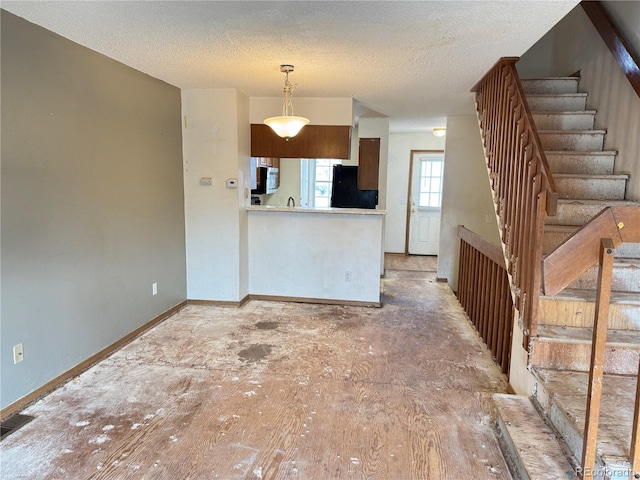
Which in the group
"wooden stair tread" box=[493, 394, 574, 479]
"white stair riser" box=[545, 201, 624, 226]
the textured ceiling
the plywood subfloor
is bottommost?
the plywood subfloor

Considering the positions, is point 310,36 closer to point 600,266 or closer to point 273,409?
point 600,266

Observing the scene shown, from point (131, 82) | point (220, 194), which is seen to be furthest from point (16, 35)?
point (220, 194)

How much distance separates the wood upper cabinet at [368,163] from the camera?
545 centimetres

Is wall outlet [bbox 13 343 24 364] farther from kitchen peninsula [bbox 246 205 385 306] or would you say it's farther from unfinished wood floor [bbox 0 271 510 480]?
kitchen peninsula [bbox 246 205 385 306]

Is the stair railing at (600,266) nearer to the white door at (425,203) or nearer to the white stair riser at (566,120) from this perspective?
the white stair riser at (566,120)

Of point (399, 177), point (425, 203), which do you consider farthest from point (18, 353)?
point (425, 203)

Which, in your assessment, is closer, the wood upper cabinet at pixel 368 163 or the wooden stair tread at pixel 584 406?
the wooden stair tread at pixel 584 406

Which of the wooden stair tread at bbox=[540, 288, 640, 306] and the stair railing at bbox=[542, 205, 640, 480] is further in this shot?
the wooden stair tread at bbox=[540, 288, 640, 306]

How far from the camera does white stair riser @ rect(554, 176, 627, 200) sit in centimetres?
307

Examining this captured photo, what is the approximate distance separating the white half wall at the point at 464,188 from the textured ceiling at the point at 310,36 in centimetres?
168

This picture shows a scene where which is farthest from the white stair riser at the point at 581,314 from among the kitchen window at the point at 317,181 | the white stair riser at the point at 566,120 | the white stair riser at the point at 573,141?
the kitchen window at the point at 317,181

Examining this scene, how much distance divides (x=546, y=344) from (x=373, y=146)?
3789 mm

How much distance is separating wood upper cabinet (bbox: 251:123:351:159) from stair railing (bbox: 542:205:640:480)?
314 centimetres

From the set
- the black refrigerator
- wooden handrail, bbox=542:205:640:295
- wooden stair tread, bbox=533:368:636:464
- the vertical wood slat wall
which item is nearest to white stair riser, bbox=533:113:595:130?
the vertical wood slat wall
